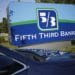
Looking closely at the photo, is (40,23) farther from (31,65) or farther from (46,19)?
(31,65)

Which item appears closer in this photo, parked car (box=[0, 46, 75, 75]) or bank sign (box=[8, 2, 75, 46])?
parked car (box=[0, 46, 75, 75])

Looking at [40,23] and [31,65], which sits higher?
[31,65]

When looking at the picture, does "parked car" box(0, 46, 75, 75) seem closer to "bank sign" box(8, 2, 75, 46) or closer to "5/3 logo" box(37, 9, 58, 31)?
"bank sign" box(8, 2, 75, 46)

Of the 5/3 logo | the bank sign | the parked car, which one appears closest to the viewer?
the parked car

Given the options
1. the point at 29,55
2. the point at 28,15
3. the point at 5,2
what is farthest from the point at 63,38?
the point at 29,55

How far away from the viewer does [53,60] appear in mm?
5270

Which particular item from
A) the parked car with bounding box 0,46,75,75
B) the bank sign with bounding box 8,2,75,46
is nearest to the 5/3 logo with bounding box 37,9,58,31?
the bank sign with bounding box 8,2,75,46

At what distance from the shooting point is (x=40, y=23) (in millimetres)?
17281

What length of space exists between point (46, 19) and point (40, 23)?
14.0 inches

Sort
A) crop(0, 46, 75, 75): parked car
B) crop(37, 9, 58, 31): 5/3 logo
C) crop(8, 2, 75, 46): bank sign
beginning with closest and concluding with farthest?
crop(0, 46, 75, 75): parked car, crop(8, 2, 75, 46): bank sign, crop(37, 9, 58, 31): 5/3 logo

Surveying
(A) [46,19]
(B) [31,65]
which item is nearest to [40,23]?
(A) [46,19]

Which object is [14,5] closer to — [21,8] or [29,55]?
[21,8]

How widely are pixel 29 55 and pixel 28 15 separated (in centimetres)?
1177

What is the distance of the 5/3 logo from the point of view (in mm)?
17250
